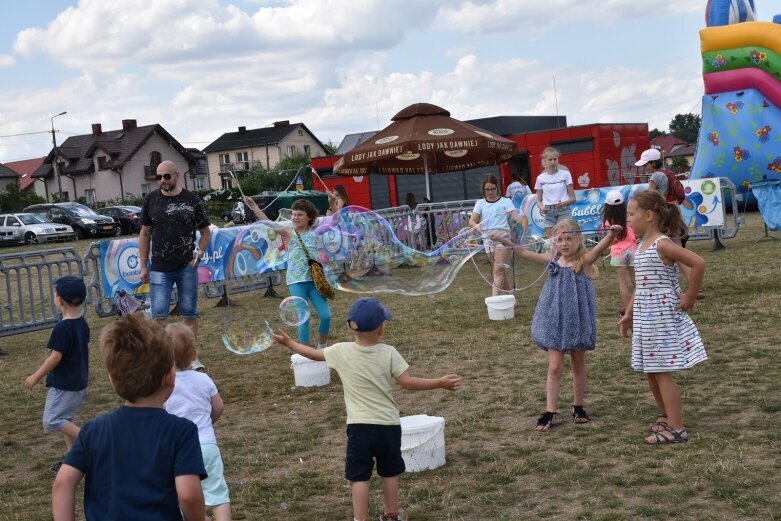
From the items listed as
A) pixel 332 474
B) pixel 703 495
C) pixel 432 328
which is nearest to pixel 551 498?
pixel 703 495

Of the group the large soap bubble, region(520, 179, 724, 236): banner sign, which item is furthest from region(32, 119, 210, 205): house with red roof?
the large soap bubble

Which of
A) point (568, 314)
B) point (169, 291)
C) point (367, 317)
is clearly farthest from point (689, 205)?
point (367, 317)

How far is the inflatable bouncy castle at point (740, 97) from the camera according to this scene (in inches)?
923

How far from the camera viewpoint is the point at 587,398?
23.6 ft

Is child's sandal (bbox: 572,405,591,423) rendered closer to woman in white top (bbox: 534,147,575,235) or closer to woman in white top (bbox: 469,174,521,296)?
woman in white top (bbox: 469,174,521,296)

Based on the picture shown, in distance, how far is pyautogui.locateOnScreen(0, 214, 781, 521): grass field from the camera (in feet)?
16.5

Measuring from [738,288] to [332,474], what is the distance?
7810 mm

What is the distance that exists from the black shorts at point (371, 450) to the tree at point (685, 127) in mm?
133615

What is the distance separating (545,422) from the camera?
6398 mm

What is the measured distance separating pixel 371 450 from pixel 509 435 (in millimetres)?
1948

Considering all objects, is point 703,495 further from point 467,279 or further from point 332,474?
point 467,279

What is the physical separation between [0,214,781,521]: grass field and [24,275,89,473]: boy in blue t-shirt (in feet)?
1.44

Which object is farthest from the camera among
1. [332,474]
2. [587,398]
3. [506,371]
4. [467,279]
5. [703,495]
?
[467,279]

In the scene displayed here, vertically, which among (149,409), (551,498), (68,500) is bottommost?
(551,498)
